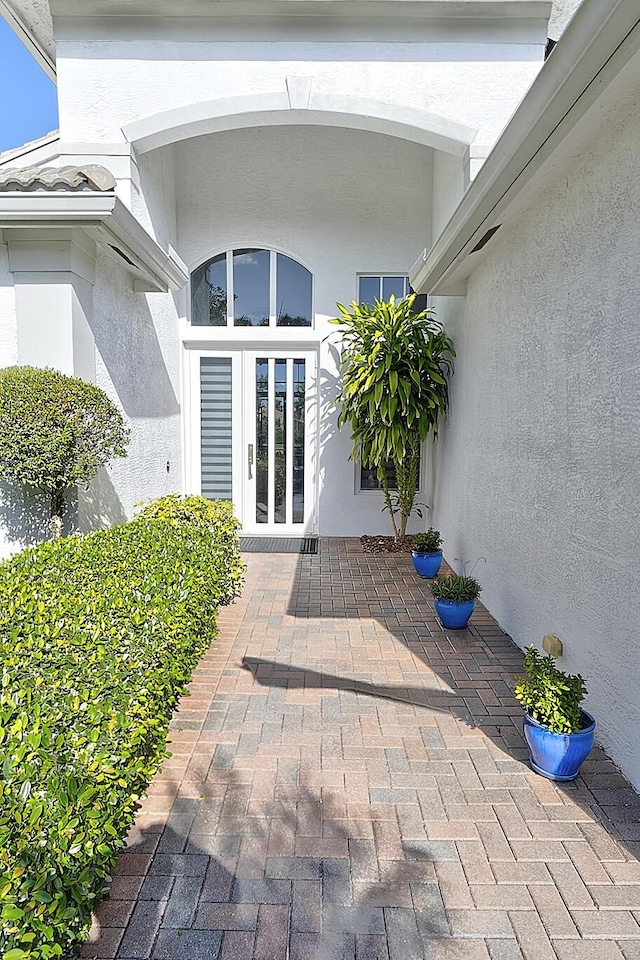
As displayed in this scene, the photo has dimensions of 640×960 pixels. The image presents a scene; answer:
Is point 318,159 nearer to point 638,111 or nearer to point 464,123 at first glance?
point 464,123

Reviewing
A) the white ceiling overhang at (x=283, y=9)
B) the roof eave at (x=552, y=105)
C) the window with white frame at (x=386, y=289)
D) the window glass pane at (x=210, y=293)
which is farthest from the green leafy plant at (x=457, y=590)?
the white ceiling overhang at (x=283, y=9)

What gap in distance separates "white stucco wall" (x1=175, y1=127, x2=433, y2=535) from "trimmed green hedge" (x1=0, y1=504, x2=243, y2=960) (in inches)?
221

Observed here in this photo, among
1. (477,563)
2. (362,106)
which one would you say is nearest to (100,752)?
(477,563)

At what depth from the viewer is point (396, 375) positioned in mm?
6656

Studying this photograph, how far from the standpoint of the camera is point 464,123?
5.82 meters

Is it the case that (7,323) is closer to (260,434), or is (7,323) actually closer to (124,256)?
(124,256)

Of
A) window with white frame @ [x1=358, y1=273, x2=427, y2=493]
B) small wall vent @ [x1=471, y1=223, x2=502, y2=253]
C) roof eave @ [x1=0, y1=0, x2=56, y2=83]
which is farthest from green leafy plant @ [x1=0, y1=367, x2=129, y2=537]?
window with white frame @ [x1=358, y1=273, x2=427, y2=493]

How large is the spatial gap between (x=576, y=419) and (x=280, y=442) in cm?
535

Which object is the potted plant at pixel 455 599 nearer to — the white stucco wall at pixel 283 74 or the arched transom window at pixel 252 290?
the white stucco wall at pixel 283 74

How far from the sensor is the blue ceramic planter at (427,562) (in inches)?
251

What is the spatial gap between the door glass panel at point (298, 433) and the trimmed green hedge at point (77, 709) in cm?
470

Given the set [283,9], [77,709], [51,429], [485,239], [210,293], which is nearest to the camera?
[77,709]

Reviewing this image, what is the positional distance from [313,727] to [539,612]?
1779 millimetres

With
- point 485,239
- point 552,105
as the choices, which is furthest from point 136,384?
point 552,105
